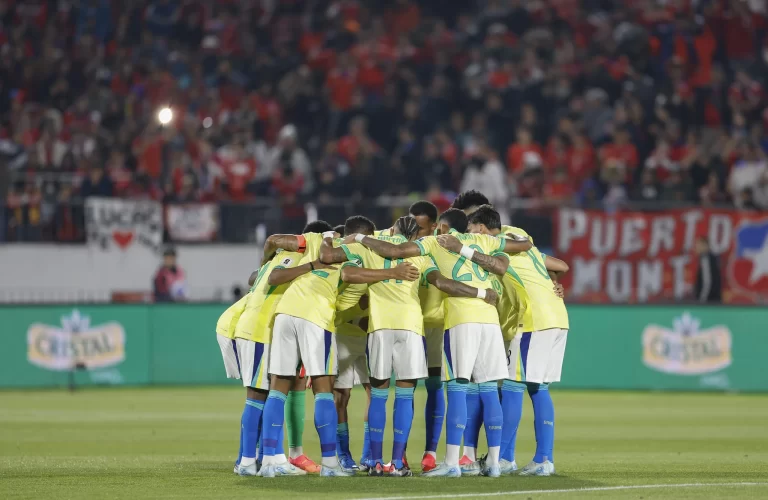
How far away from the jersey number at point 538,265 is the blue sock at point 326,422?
2272 millimetres

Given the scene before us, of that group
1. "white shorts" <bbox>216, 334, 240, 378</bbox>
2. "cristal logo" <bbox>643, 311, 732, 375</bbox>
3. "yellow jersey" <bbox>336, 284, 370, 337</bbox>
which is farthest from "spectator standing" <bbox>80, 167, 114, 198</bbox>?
"yellow jersey" <bbox>336, 284, 370, 337</bbox>

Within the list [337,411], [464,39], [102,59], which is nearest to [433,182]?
[464,39]

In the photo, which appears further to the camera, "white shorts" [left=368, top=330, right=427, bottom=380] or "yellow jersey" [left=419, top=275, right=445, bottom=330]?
"yellow jersey" [left=419, top=275, right=445, bottom=330]

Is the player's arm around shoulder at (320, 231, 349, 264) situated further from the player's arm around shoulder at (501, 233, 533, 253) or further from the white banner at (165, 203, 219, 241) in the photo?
the white banner at (165, 203, 219, 241)

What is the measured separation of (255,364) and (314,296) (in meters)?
0.84

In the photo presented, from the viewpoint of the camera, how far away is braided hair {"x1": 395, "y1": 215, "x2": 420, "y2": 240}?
37.4 feet

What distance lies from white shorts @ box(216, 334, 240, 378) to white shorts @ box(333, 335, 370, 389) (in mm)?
982

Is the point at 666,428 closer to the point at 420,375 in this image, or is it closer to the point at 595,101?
the point at 420,375

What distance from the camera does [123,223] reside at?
22594 mm

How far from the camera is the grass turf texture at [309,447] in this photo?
1032 centimetres

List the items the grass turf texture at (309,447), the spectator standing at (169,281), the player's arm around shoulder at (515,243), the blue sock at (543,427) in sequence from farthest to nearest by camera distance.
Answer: the spectator standing at (169,281) < the player's arm around shoulder at (515,243) < the blue sock at (543,427) < the grass turf texture at (309,447)

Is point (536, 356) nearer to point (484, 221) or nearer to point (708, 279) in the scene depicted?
point (484, 221)

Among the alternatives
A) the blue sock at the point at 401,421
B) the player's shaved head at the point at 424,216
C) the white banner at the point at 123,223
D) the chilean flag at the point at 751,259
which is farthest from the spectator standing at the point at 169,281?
the blue sock at the point at 401,421

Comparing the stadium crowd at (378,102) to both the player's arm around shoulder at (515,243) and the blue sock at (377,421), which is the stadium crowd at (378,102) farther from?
the blue sock at (377,421)
